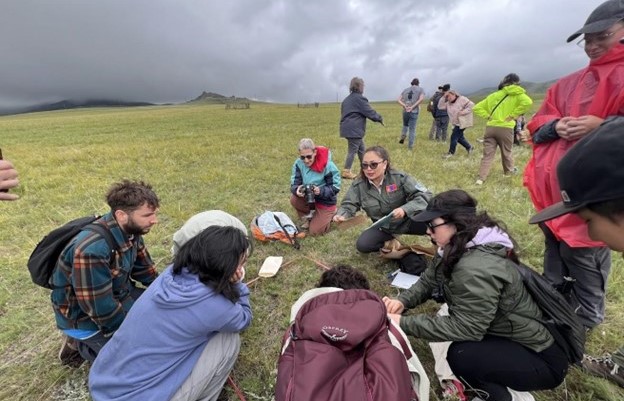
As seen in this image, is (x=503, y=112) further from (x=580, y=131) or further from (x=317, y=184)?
(x=580, y=131)

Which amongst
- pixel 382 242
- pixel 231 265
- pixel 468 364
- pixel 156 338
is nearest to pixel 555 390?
pixel 468 364

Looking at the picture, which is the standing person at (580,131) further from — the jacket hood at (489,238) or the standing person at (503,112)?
the standing person at (503,112)

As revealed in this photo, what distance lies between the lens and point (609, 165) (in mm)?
1005

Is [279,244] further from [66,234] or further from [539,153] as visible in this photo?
[539,153]

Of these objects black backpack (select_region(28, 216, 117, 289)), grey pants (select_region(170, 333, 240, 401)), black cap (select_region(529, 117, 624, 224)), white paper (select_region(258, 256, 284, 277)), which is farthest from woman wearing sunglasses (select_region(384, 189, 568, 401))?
black backpack (select_region(28, 216, 117, 289))

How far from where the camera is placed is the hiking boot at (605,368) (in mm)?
2492

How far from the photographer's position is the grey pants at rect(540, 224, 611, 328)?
2.62 metres

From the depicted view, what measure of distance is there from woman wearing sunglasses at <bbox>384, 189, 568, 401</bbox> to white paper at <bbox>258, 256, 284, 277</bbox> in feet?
7.51

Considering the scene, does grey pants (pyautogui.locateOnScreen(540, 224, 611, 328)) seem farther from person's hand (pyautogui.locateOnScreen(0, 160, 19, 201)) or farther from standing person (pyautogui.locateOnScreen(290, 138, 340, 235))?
person's hand (pyautogui.locateOnScreen(0, 160, 19, 201))

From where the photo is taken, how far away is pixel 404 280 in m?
3.92

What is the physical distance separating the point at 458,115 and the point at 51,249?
34.5 ft

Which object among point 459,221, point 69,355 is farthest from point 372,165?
point 69,355

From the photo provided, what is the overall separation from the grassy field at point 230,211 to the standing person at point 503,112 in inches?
29.3

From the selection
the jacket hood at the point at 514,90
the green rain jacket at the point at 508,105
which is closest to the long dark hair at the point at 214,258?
the green rain jacket at the point at 508,105
